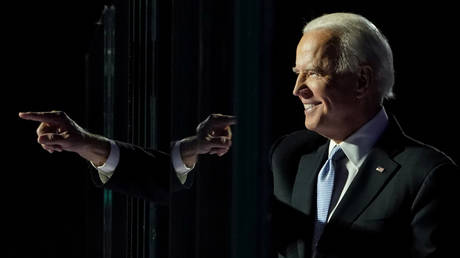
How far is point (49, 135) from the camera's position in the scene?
1.50 m

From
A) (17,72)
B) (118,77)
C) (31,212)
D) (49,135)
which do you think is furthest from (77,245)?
(49,135)

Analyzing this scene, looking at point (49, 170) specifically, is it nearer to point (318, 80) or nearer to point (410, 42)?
point (410, 42)

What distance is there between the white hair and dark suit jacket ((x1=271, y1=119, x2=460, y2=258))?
0.53ft

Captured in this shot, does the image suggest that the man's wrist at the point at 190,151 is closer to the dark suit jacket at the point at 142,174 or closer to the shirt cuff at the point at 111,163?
the dark suit jacket at the point at 142,174

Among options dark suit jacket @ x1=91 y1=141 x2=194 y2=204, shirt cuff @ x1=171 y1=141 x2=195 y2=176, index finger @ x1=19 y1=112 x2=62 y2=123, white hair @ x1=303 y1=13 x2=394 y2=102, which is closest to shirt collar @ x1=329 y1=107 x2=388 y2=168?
white hair @ x1=303 y1=13 x2=394 y2=102

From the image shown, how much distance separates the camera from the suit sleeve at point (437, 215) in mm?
1399

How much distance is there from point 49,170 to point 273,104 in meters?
3.70

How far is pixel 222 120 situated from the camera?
23.2 inches

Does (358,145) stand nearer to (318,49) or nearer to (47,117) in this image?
(318,49)

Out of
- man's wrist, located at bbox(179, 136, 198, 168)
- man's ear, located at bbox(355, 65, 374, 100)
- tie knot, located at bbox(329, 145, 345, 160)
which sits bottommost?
tie knot, located at bbox(329, 145, 345, 160)

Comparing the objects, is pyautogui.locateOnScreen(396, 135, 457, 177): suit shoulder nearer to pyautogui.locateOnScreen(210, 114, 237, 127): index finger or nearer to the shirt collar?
the shirt collar

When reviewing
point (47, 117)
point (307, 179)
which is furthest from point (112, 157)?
point (307, 179)

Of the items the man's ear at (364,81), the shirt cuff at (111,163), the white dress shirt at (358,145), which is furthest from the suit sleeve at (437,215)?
the shirt cuff at (111,163)

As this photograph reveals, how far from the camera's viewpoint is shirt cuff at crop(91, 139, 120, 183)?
1578 mm
